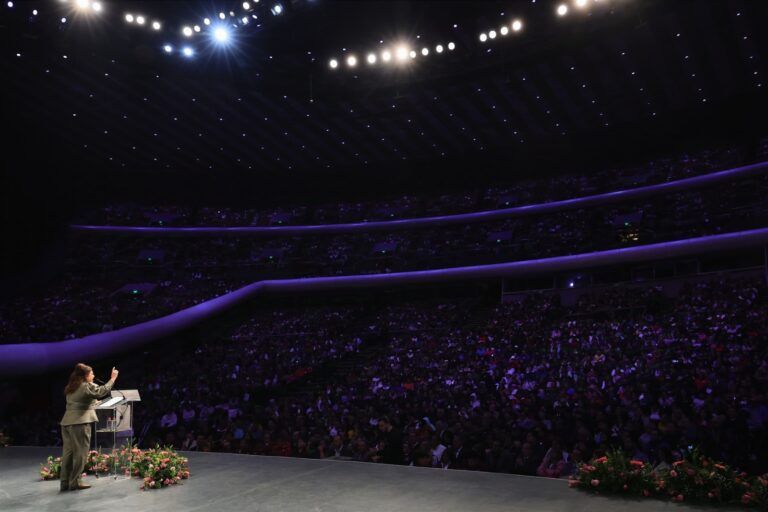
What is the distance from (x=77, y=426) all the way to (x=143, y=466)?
1.00 meters

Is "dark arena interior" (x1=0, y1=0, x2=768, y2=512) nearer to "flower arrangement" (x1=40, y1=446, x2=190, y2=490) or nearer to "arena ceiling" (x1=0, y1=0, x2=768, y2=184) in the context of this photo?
"flower arrangement" (x1=40, y1=446, x2=190, y2=490)

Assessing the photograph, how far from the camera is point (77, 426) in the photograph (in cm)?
617

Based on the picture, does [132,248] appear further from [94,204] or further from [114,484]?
[114,484]

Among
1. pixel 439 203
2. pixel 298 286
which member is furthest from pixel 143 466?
pixel 439 203

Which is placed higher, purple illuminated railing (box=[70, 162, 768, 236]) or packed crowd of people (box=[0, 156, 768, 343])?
purple illuminated railing (box=[70, 162, 768, 236])

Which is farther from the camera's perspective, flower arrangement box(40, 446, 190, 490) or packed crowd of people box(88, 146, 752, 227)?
packed crowd of people box(88, 146, 752, 227)

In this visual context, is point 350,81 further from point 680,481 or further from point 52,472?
point 680,481

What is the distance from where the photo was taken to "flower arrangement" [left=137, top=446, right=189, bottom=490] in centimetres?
631

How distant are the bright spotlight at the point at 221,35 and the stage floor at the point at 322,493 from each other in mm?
13888

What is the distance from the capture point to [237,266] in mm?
32188

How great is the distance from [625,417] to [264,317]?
70.7 ft

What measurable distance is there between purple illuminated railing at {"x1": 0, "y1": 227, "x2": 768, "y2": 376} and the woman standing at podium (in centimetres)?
1352

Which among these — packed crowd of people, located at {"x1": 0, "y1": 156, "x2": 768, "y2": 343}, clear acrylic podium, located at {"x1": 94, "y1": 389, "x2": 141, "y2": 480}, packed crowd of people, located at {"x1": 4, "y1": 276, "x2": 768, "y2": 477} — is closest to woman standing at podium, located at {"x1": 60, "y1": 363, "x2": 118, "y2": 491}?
clear acrylic podium, located at {"x1": 94, "y1": 389, "x2": 141, "y2": 480}

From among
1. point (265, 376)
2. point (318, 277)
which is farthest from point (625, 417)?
point (318, 277)
